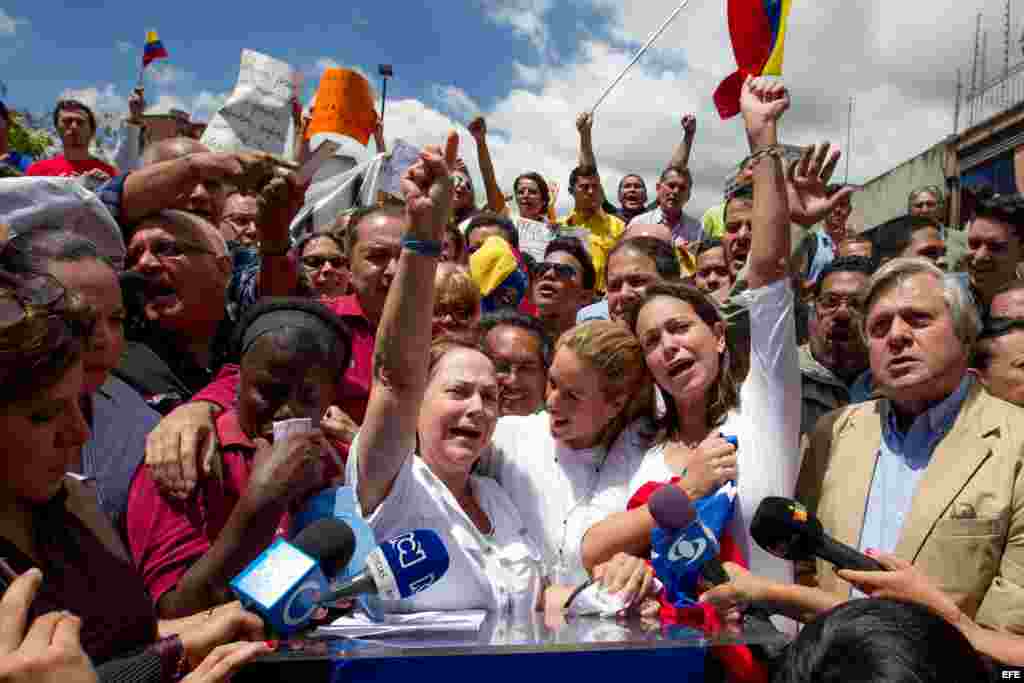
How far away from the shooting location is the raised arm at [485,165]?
741cm

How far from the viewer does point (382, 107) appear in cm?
2067

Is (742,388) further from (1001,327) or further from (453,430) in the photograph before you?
(1001,327)

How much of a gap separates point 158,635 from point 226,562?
8.8 inches

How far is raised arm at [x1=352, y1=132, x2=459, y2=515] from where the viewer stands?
2311 mm

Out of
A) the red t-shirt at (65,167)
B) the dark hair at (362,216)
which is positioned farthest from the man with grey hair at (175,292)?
the red t-shirt at (65,167)

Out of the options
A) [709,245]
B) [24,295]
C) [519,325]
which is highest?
[709,245]

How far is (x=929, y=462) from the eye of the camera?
2527 millimetres

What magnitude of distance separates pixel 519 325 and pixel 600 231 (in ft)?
11.8

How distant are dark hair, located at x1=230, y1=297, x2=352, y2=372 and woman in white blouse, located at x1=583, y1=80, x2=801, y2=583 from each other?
3.30 ft

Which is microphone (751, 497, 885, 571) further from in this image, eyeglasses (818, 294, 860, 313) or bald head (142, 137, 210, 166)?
bald head (142, 137, 210, 166)

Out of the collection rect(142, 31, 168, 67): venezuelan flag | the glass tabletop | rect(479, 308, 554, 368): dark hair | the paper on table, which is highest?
rect(142, 31, 168, 67): venezuelan flag

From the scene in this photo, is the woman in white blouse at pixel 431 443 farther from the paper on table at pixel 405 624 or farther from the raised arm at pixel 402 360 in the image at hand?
the paper on table at pixel 405 624

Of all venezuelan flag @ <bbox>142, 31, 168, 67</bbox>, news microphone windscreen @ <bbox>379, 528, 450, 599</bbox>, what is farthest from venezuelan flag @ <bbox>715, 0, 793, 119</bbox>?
venezuelan flag @ <bbox>142, 31, 168, 67</bbox>

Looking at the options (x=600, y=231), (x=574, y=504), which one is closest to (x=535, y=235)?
(x=600, y=231)
